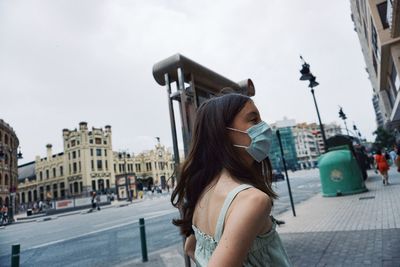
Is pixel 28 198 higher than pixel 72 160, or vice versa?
pixel 72 160

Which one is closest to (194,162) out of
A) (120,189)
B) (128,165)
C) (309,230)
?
(309,230)

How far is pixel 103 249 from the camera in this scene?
811 cm

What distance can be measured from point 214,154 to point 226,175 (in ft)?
0.43

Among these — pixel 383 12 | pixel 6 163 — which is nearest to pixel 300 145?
pixel 6 163

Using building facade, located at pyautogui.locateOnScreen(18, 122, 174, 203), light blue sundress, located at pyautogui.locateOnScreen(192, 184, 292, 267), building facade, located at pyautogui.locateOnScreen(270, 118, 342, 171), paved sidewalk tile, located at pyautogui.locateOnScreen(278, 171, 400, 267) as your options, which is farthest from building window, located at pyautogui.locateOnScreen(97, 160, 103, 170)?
light blue sundress, located at pyautogui.locateOnScreen(192, 184, 292, 267)

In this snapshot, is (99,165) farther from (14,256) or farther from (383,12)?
(14,256)

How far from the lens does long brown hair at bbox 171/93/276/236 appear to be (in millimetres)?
1265

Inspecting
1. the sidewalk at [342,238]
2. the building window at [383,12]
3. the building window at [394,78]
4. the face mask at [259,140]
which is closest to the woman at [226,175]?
the face mask at [259,140]

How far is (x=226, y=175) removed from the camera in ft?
4.06

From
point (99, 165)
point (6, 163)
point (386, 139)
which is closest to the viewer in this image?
point (6, 163)

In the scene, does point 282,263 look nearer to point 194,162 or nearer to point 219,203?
point 219,203

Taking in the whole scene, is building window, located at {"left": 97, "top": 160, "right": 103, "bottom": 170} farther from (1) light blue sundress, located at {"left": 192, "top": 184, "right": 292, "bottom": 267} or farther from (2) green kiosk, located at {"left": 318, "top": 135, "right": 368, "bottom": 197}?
(1) light blue sundress, located at {"left": 192, "top": 184, "right": 292, "bottom": 267}

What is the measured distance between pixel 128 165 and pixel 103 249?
70749 millimetres

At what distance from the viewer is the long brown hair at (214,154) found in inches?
49.8
